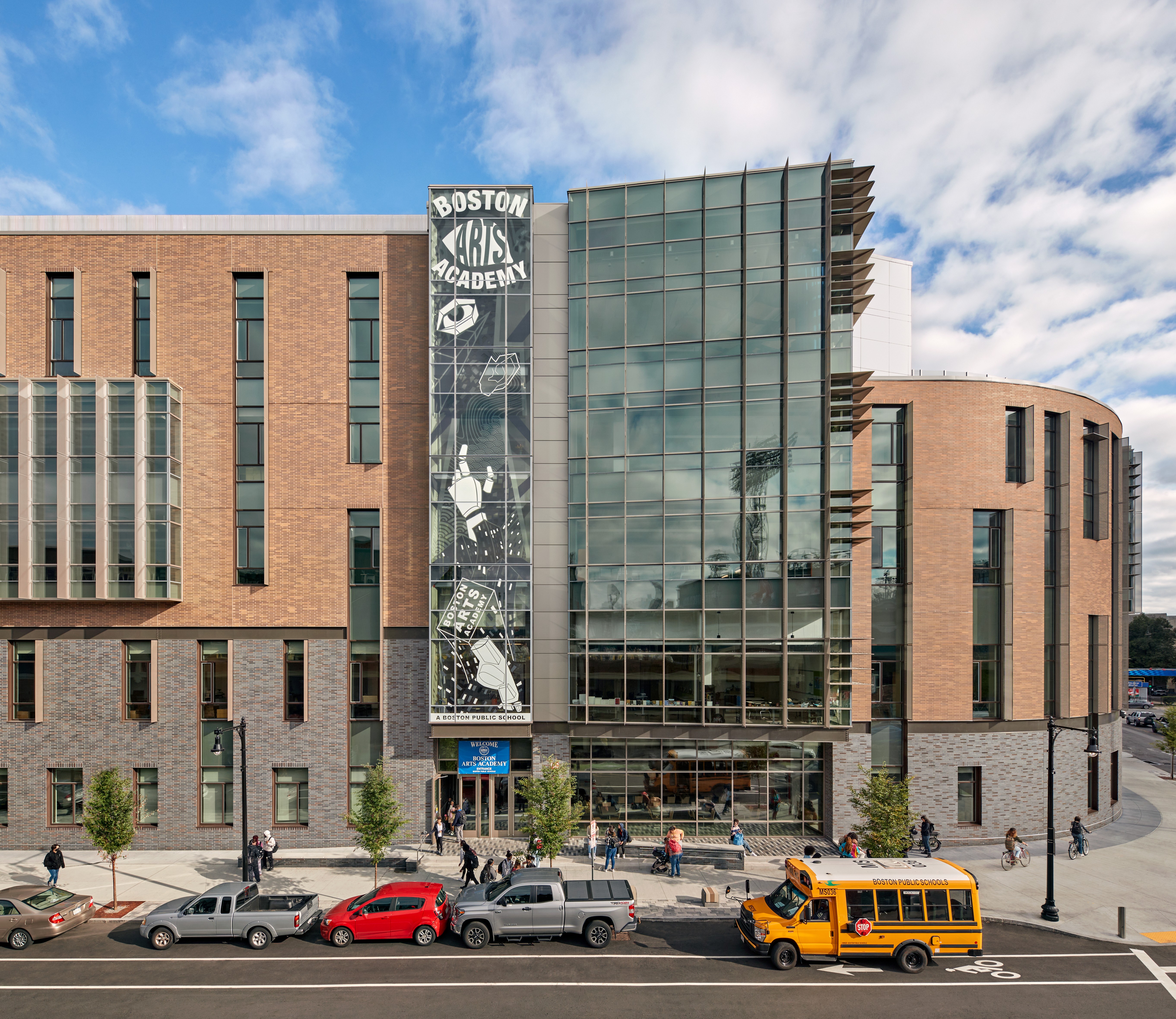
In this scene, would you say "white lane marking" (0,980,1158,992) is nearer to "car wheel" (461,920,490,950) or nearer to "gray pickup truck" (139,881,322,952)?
"car wheel" (461,920,490,950)

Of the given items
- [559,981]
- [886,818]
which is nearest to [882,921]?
[886,818]

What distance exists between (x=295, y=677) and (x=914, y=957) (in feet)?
76.0

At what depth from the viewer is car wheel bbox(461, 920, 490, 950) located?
18391 millimetres

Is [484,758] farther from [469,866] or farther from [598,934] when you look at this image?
[598,934]

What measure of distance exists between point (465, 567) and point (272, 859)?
1272 centimetres

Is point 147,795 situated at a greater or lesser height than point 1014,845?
greater

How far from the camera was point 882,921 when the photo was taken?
56.0 feet

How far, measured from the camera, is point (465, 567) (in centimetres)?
2681

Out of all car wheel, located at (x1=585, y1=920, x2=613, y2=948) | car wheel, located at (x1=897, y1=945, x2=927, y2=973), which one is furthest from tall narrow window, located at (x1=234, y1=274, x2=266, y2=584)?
car wheel, located at (x1=897, y1=945, x2=927, y2=973)

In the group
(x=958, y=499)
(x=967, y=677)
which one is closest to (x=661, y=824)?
(x=967, y=677)

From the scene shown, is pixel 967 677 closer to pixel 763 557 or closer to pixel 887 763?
pixel 887 763

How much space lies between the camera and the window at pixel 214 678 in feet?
88.4

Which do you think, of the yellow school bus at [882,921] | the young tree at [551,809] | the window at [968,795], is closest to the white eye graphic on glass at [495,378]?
the young tree at [551,809]

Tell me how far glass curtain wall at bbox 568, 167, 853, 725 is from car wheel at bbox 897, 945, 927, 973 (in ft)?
30.0
